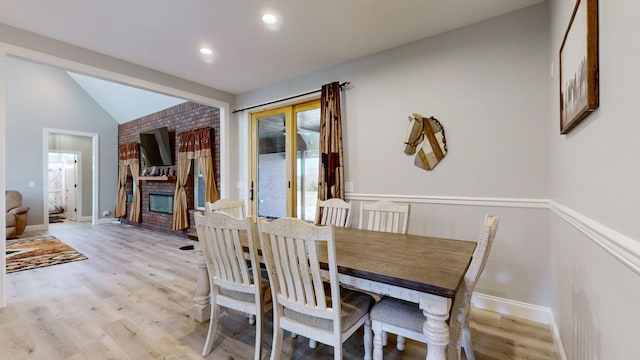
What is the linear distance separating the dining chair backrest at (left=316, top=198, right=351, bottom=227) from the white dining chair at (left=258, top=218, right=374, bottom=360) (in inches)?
43.4

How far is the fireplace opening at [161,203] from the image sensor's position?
6.06m

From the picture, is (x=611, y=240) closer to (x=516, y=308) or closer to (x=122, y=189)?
(x=516, y=308)

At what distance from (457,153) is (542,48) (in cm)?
102

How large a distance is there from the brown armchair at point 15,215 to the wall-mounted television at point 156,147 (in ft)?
8.06

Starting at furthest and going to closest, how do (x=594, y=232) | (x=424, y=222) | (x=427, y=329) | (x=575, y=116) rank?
(x=424, y=222)
(x=575, y=116)
(x=427, y=329)
(x=594, y=232)

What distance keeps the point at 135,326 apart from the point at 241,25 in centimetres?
271

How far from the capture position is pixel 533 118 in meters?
2.28

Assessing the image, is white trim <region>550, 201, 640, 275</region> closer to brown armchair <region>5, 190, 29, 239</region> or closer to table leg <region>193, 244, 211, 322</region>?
table leg <region>193, 244, 211, 322</region>

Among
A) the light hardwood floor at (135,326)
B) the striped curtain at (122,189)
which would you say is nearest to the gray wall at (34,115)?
the striped curtain at (122,189)

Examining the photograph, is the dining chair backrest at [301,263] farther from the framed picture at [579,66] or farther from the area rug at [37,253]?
the area rug at [37,253]

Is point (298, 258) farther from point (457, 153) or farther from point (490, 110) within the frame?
point (490, 110)

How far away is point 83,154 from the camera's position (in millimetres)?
8102

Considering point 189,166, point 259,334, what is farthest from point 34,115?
point 259,334

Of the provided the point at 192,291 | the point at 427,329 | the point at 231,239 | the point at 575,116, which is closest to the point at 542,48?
the point at 575,116
